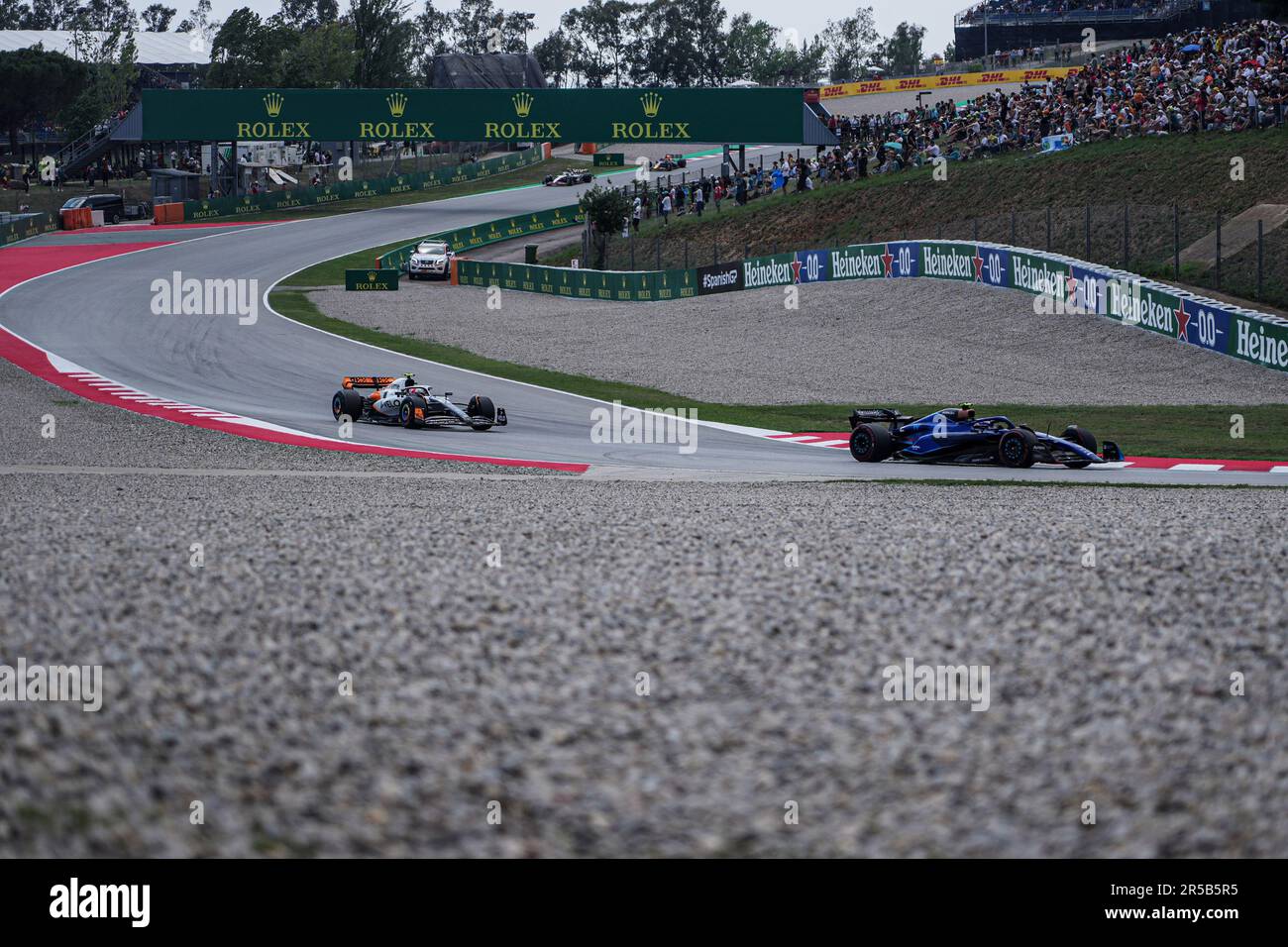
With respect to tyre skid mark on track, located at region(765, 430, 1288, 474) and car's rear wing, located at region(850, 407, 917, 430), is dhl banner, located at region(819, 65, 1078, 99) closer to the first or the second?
tyre skid mark on track, located at region(765, 430, 1288, 474)

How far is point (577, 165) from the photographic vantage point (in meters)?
89.4

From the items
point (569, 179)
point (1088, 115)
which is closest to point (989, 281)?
point (1088, 115)

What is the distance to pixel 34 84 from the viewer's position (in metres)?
90.8

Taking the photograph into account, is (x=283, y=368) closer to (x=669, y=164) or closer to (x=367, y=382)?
(x=367, y=382)

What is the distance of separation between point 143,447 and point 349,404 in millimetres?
4307

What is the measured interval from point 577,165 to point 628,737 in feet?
281

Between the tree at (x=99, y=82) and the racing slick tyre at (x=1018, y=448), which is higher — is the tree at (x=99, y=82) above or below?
above

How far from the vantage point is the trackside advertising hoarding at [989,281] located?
93.6 feet

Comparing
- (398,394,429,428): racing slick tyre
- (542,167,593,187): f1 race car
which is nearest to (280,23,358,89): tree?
(542,167,593,187): f1 race car

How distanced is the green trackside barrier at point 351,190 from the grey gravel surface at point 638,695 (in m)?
62.4

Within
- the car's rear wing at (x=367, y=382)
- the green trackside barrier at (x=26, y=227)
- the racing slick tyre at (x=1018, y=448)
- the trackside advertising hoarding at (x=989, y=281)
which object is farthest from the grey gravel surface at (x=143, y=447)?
the green trackside barrier at (x=26, y=227)

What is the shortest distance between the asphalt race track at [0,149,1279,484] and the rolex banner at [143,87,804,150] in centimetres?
650

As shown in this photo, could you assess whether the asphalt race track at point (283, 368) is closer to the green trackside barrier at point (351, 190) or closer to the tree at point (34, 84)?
the green trackside barrier at point (351, 190)
